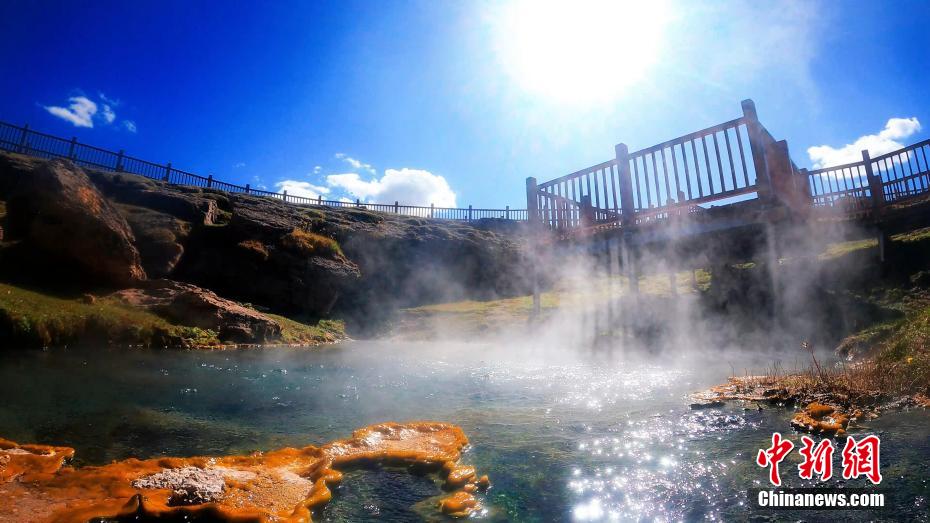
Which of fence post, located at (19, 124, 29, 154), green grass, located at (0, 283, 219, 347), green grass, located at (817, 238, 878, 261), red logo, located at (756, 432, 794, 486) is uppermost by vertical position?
fence post, located at (19, 124, 29, 154)

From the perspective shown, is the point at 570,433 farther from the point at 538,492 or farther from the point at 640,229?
the point at 640,229

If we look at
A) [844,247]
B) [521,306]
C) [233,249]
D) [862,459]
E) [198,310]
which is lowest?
[862,459]

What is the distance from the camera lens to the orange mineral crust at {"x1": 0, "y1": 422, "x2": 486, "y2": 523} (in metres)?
2.54

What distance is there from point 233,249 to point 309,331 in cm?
631

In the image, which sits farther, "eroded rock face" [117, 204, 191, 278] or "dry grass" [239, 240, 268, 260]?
"dry grass" [239, 240, 268, 260]

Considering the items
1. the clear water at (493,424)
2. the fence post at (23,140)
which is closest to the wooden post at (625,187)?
the clear water at (493,424)

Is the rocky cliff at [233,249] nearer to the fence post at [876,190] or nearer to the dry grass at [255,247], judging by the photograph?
the dry grass at [255,247]

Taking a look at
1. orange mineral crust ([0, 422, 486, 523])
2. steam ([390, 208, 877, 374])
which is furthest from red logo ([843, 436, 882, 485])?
steam ([390, 208, 877, 374])

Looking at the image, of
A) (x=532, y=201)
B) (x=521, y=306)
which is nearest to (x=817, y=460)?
(x=532, y=201)

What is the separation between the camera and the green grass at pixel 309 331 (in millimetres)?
14335

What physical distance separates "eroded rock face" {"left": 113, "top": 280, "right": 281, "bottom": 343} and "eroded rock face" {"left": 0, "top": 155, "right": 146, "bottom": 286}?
3.32 feet

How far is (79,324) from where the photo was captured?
9.79 meters

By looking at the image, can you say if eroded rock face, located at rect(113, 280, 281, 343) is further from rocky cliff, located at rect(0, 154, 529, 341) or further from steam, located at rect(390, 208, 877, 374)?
steam, located at rect(390, 208, 877, 374)

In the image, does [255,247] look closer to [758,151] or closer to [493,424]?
[493,424]
